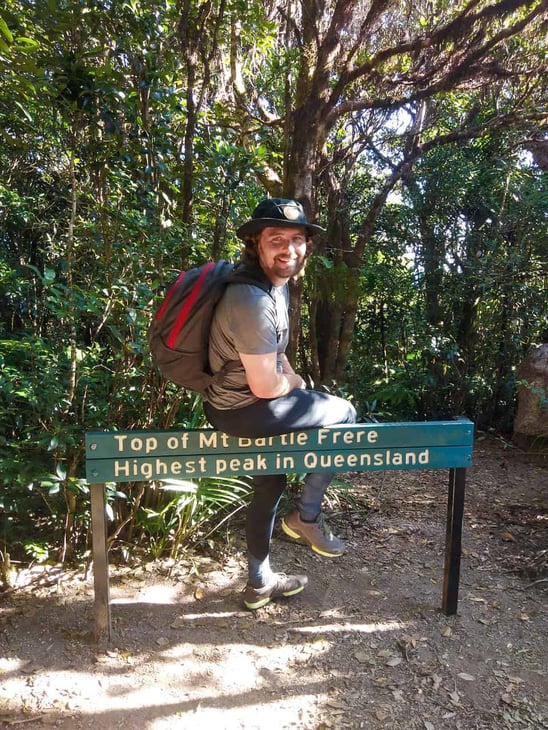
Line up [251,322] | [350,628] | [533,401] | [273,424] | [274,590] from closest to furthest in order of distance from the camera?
[251,322] < [273,424] < [350,628] < [274,590] < [533,401]

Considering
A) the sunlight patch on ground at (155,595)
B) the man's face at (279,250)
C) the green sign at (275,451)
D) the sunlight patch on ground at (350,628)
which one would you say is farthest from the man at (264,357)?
the sunlight patch on ground at (155,595)

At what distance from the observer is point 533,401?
548cm

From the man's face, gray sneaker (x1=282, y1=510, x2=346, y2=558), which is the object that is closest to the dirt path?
gray sneaker (x1=282, y1=510, x2=346, y2=558)

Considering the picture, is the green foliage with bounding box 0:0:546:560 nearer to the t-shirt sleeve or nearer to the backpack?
the backpack

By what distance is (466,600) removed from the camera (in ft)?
9.75

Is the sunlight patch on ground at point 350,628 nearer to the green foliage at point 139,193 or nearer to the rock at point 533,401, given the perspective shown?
the green foliage at point 139,193

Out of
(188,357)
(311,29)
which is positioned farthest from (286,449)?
(311,29)

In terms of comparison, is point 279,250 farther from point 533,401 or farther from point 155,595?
point 533,401

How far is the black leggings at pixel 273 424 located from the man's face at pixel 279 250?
53 centimetres

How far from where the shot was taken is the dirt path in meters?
2.17

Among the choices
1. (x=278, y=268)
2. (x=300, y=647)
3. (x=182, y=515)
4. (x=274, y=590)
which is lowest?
(x=300, y=647)

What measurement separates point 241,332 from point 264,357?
13cm

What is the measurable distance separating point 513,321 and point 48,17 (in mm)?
5255

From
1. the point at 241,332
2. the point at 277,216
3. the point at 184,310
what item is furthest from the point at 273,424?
the point at 277,216
